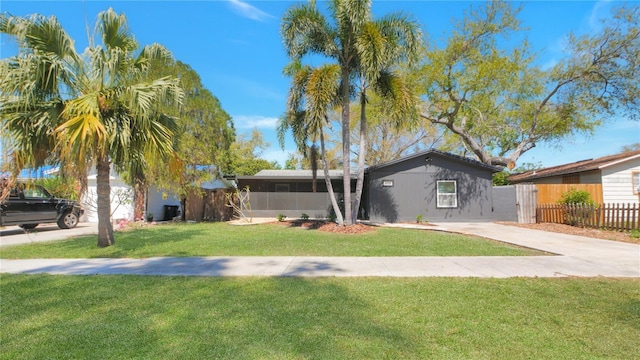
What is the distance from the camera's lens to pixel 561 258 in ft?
23.7

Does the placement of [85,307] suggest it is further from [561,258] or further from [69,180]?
[561,258]

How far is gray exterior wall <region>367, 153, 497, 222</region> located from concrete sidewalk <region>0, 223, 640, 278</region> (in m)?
9.03

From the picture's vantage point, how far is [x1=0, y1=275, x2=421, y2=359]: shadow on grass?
2988mm

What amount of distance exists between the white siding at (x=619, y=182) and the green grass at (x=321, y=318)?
12.8m

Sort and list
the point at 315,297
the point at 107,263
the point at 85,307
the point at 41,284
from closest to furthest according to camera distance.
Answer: the point at 85,307 < the point at 315,297 < the point at 41,284 < the point at 107,263

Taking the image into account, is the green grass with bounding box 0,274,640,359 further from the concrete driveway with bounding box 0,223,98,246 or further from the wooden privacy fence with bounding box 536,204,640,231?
the wooden privacy fence with bounding box 536,204,640,231

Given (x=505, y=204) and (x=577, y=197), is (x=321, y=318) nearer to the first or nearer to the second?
(x=577, y=197)

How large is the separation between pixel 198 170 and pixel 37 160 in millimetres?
8506

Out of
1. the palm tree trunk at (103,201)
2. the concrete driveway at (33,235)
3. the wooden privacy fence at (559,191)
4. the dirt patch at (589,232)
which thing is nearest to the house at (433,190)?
the wooden privacy fence at (559,191)

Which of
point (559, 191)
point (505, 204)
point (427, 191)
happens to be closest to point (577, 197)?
point (559, 191)

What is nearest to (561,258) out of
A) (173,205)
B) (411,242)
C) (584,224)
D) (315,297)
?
(411,242)

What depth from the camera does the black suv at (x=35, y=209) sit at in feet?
38.5

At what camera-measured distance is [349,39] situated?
12430 mm

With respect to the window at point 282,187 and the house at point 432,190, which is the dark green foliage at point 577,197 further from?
the window at point 282,187
